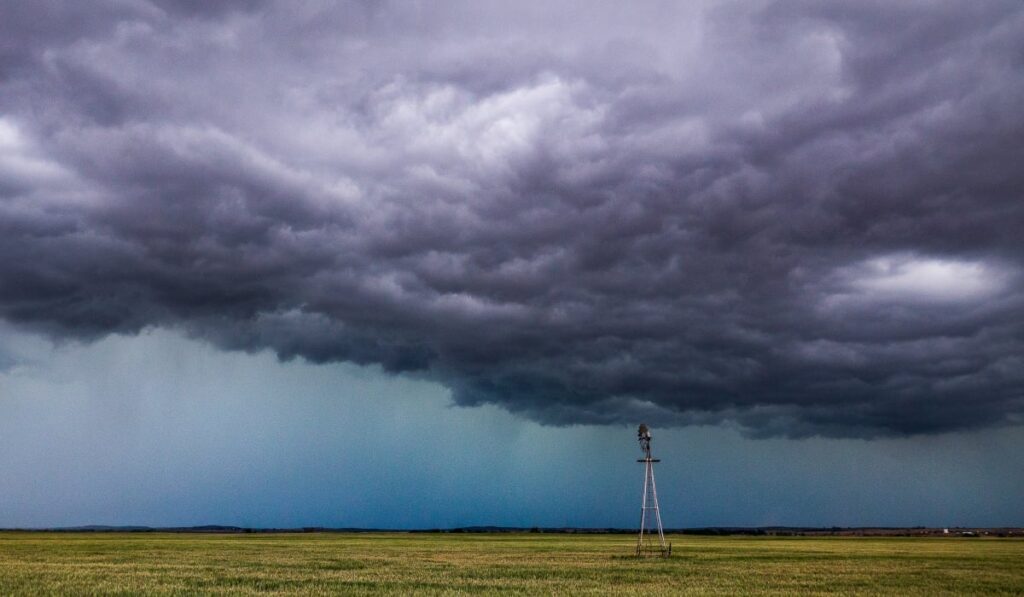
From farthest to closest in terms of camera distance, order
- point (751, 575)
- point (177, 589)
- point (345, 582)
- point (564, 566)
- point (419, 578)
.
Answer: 1. point (564, 566)
2. point (751, 575)
3. point (419, 578)
4. point (345, 582)
5. point (177, 589)

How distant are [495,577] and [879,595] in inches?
669

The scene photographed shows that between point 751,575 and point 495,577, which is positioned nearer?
point 495,577

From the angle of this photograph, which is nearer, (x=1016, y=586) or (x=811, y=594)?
(x=811, y=594)

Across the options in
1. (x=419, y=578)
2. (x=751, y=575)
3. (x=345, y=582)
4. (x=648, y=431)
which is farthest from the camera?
(x=648, y=431)

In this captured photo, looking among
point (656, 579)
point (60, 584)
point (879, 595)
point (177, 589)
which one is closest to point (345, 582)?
point (177, 589)

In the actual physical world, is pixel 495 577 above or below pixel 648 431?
below

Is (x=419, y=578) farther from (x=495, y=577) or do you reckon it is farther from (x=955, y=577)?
(x=955, y=577)

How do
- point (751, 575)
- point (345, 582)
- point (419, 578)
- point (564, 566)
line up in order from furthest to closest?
1. point (564, 566)
2. point (751, 575)
3. point (419, 578)
4. point (345, 582)

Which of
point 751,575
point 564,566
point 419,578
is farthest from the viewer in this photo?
point 564,566

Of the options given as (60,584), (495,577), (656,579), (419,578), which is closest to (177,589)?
(60,584)

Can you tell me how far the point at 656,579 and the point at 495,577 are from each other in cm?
773

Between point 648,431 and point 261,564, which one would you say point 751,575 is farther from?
point 261,564

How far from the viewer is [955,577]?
4247cm

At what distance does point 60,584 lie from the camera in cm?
3288
